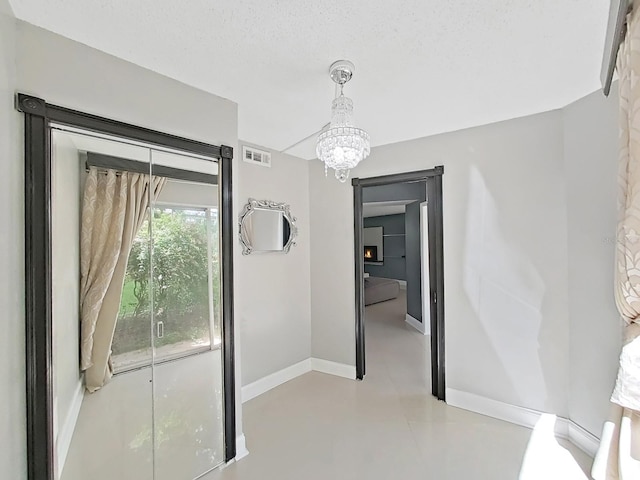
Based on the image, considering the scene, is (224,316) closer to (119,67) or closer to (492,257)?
(119,67)

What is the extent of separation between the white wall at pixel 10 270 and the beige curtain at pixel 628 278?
7.61ft

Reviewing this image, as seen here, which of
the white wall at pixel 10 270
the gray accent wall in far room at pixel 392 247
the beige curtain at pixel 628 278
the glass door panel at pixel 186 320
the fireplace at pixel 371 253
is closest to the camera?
the beige curtain at pixel 628 278

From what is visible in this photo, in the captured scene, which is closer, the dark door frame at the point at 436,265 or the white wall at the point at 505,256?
the white wall at the point at 505,256

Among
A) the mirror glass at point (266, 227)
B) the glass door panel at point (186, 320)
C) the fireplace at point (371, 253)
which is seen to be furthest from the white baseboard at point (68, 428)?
the fireplace at point (371, 253)

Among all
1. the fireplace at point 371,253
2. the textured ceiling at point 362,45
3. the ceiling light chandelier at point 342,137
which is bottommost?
the fireplace at point 371,253

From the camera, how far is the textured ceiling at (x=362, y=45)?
1.32m

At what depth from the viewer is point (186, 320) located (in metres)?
2.08

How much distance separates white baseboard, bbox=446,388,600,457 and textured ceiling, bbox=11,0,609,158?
2302mm

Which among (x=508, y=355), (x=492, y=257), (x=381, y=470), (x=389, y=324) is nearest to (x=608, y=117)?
(x=492, y=257)

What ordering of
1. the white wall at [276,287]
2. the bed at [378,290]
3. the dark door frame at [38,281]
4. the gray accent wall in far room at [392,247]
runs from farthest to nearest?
the gray accent wall in far room at [392,247], the bed at [378,290], the white wall at [276,287], the dark door frame at [38,281]

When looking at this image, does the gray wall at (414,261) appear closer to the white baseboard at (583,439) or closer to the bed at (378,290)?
the bed at (378,290)

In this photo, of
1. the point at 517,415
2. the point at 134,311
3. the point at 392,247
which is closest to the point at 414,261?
the point at 517,415

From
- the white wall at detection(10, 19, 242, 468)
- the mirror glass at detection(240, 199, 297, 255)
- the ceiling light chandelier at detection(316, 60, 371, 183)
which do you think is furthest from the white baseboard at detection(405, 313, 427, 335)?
the white wall at detection(10, 19, 242, 468)

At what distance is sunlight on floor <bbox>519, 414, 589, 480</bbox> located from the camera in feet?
6.42
